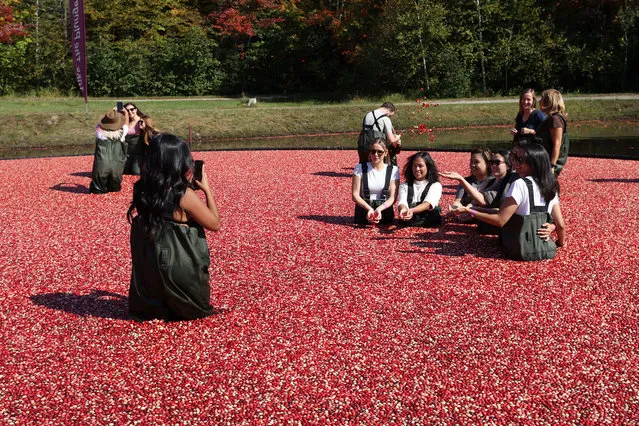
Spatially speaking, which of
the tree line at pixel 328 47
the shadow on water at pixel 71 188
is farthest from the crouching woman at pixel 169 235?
the tree line at pixel 328 47

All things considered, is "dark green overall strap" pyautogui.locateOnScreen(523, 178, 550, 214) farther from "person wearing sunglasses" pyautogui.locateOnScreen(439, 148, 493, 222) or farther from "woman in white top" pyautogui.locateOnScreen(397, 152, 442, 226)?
"woman in white top" pyautogui.locateOnScreen(397, 152, 442, 226)

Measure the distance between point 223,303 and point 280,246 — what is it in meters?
2.15

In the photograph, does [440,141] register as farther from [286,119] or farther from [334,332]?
[334,332]

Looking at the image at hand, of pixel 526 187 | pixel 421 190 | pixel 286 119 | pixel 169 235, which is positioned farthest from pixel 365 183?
pixel 286 119

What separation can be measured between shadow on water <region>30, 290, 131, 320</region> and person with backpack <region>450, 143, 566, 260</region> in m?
3.86

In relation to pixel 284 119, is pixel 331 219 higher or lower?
lower

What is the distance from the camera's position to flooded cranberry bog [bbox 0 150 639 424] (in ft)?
13.8

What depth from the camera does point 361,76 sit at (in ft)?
126

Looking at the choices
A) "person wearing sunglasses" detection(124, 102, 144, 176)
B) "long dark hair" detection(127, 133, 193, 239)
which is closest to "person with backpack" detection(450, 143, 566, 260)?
"long dark hair" detection(127, 133, 193, 239)

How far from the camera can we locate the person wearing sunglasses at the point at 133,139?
1294cm

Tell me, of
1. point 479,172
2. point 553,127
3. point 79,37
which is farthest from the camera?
point 79,37

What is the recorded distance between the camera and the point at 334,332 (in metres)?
5.34

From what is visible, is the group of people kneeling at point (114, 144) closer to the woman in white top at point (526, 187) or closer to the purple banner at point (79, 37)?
the woman in white top at point (526, 187)

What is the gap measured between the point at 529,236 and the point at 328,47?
35894mm
